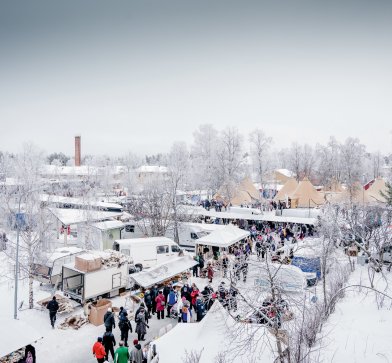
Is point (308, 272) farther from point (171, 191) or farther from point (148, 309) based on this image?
point (171, 191)

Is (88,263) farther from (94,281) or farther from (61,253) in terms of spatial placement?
(61,253)

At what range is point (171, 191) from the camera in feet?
81.9

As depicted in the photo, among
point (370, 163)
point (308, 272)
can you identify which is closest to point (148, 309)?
point (308, 272)

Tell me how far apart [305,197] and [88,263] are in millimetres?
26082

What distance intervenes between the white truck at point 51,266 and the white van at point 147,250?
2803 mm

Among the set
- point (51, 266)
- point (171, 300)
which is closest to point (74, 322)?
point (171, 300)

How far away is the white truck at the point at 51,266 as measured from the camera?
14.7 metres

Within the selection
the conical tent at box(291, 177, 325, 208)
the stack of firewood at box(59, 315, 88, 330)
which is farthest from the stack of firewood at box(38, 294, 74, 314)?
the conical tent at box(291, 177, 325, 208)

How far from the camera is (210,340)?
798cm

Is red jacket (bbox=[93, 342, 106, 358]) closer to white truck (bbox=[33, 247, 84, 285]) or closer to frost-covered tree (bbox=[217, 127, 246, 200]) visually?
white truck (bbox=[33, 247, 84, 285])

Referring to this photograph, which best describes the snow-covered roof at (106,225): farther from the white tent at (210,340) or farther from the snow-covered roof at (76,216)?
the white tent at (210,340)

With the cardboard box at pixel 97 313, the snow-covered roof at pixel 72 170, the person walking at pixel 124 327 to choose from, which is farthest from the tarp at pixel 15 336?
the snow-covered roof at pixel 72 170

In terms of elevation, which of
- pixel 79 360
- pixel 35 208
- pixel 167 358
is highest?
pixel 35 208

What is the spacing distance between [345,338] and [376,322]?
5.46 ft
